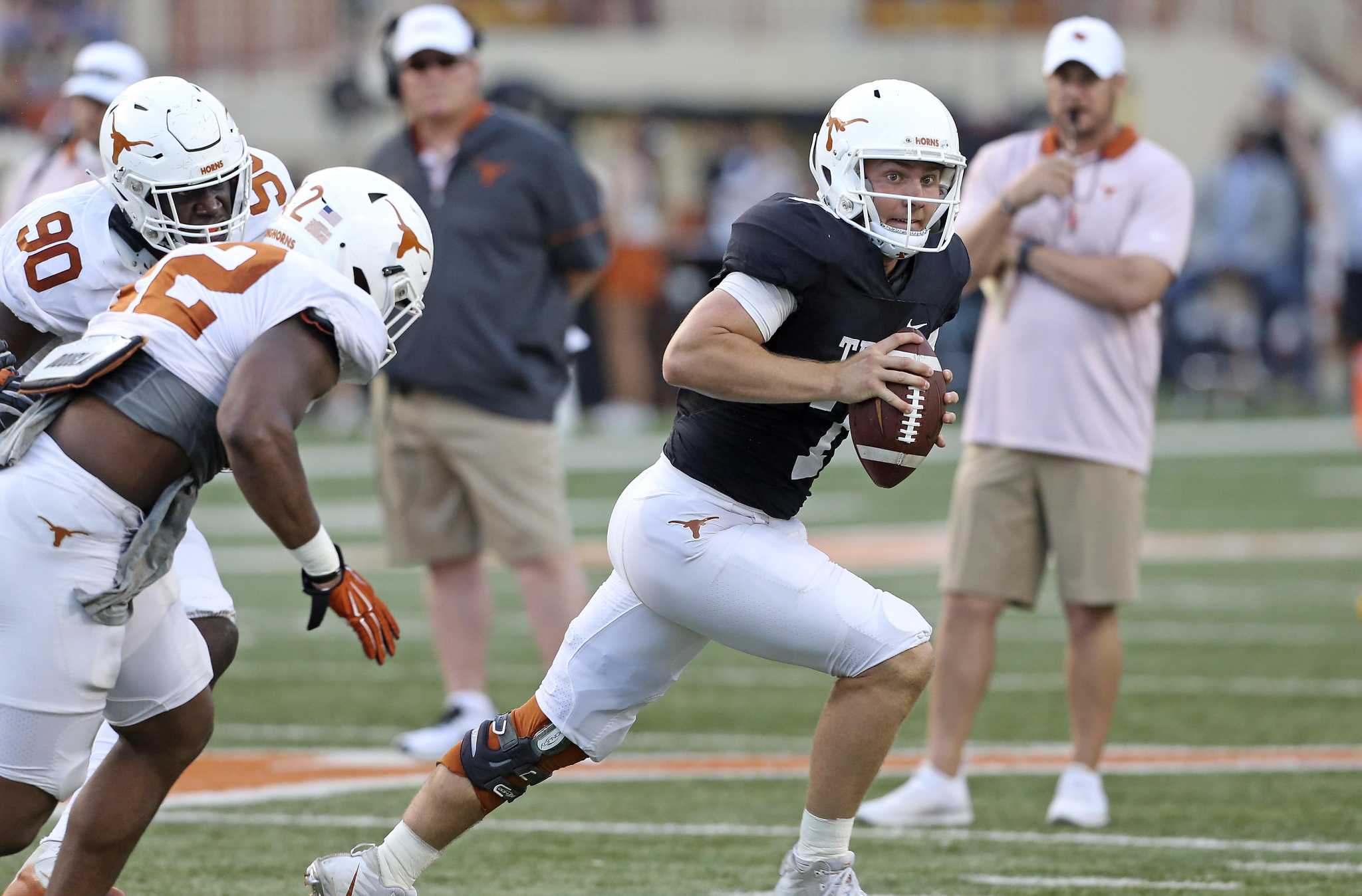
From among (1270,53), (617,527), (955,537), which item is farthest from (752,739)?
(1270,53)

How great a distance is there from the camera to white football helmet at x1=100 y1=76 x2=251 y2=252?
4.27 m

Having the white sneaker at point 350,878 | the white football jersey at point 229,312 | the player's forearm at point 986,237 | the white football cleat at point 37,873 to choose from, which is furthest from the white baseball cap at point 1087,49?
the white football cleat at point 37,873

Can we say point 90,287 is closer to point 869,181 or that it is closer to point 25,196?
point 869,181

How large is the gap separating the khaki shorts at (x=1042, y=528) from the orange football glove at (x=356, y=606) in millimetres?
2395

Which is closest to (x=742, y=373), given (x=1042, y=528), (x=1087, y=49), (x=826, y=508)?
(x=1042, y=528)

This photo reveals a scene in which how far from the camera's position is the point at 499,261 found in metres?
7.19

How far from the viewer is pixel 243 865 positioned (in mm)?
5191

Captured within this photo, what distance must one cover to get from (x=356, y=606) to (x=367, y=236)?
72cm

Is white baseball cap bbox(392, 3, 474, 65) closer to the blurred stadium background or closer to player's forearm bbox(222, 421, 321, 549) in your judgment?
the blurred stadium background

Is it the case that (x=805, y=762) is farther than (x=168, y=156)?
Yes

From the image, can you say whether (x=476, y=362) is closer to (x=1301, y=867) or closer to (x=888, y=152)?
(x=888, y=152)

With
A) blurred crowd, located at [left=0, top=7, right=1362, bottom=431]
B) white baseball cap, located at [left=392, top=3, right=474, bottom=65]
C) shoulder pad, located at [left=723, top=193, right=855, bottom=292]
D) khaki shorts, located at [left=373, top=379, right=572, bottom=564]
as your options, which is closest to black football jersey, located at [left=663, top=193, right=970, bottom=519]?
shoulder pad, located at [left=723, top=193, right=855, bottom=292]

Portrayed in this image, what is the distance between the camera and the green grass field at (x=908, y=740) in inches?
203

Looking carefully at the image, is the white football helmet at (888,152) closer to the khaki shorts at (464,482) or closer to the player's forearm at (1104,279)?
the player's forearm at (1104,279)
